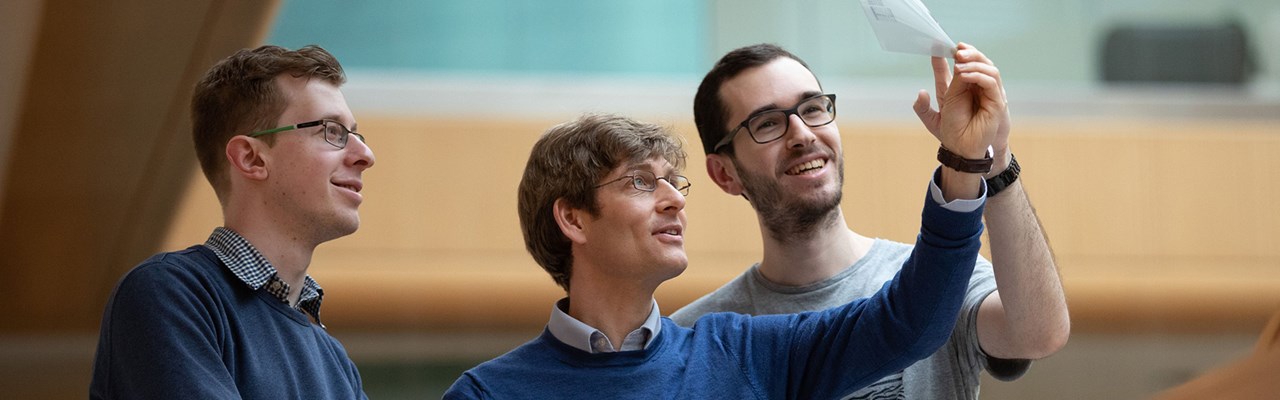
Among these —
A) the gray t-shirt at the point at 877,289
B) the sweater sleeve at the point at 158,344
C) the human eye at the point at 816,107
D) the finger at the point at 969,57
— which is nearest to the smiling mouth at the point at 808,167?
the human eye at the point at 816,107

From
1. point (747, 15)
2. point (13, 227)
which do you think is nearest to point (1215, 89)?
point (747, 15)

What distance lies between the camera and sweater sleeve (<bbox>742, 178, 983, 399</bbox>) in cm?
188

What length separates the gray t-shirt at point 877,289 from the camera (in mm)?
2311

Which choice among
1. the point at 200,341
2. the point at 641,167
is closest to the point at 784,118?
the point at 641,167

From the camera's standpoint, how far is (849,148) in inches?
307

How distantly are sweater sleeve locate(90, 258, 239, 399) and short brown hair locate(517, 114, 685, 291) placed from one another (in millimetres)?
660

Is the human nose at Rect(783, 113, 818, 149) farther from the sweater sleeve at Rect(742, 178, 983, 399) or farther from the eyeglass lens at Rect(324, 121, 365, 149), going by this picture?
the eyeglass lens at Rect(324, 121, 365, 149)

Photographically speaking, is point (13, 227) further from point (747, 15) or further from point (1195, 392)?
point (1195, 392)

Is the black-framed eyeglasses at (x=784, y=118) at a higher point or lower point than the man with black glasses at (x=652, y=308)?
higher

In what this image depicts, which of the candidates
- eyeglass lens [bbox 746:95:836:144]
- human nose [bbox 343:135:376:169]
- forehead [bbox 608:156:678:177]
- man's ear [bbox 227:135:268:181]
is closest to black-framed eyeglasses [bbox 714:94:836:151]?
eyeglass lens [bbox 746:95:836:144]

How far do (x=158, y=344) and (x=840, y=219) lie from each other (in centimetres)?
145

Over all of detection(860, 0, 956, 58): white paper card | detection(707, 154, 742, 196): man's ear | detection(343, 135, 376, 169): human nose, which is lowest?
detection(707, 154, 742, 196): man's ear

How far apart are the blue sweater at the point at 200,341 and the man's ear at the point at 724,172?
3.53 feet

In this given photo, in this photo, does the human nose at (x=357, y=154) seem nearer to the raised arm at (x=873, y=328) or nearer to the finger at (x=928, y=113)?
the raised arm at (x=873, y=328)
